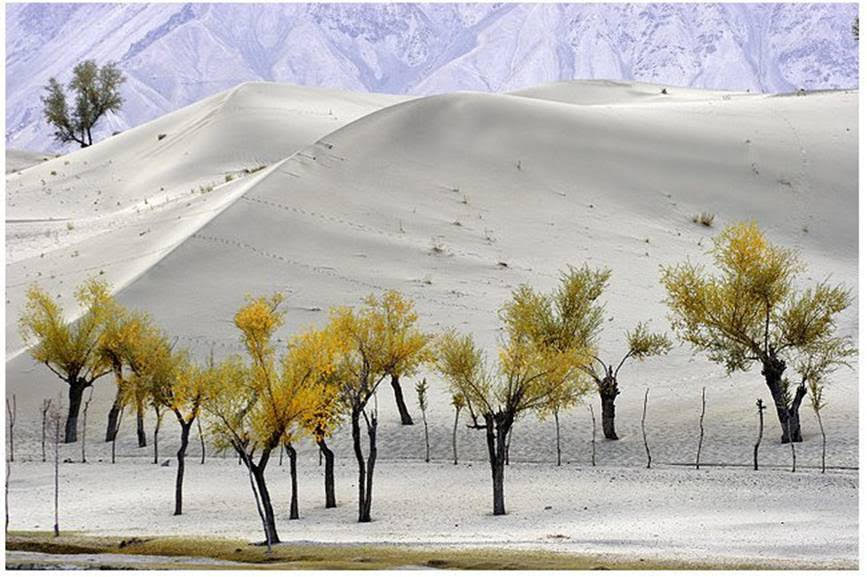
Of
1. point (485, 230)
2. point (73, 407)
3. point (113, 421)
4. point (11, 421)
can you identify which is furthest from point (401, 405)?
point (485, 230)

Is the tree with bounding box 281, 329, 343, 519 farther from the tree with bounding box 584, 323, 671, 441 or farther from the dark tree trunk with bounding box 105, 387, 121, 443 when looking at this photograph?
the dark tree trunk with bounding box 105, 387, 121, 443

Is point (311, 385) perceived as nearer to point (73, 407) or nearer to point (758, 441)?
point (758, 441)

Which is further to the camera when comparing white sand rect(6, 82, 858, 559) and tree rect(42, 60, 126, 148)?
tree rect(42, 60, 126, 148)

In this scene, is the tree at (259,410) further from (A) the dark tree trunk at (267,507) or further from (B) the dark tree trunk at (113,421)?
(B) the dark tree trunk at (113,421)

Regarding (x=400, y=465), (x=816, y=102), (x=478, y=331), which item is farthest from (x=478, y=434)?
(x=816, y=102)

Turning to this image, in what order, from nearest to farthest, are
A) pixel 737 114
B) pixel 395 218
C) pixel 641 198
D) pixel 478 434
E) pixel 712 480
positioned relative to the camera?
1. pixel 712 480
2. pixel 478 434
3. pixel 395 218
4. pixel 641 198
5. pixel 737 114

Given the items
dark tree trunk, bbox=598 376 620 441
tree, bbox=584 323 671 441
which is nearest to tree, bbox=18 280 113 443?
tree, bbox=584 323 671 441

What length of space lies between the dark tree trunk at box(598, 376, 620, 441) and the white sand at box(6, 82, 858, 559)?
794mm

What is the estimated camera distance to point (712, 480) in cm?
3681

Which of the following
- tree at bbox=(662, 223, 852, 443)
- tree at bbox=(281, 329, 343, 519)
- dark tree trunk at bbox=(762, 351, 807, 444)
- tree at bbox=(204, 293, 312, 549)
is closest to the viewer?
tree at bbox=(204, 293, 312, 549)

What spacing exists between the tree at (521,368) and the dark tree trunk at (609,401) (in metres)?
1.28

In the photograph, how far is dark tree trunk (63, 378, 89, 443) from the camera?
45.4 meters

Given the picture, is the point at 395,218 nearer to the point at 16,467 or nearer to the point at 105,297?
the point at 105,297

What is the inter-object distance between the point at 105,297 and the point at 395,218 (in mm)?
18215
